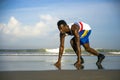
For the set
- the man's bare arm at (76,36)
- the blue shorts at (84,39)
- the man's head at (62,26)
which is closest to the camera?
the man's bare arm at (76,36)

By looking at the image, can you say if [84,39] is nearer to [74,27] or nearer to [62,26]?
[74,27]

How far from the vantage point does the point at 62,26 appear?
5594 mm

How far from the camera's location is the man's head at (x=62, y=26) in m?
5.55

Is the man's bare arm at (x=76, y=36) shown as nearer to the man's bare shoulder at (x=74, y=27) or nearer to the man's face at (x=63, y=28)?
the man's bare shoulder at (x=74, y=27)

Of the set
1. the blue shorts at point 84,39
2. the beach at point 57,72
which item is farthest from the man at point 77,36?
the beach at point 57,72

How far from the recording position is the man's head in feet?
18.2

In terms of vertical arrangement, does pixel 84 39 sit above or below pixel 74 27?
below

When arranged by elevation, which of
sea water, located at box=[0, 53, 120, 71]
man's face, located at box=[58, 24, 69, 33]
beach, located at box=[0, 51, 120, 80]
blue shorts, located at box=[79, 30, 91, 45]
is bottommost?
sea water, located at box=[0, 53, 120, 71]

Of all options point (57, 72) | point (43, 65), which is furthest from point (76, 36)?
point (57, 72)

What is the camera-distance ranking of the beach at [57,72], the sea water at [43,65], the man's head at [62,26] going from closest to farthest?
the beach at [57,72] < the sea water at [43,65] < the man's head at [62,26]

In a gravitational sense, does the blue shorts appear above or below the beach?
above

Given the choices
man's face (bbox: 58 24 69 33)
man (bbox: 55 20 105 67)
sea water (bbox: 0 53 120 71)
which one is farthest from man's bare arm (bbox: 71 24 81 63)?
sea water (bbox: 0 53 120 71)

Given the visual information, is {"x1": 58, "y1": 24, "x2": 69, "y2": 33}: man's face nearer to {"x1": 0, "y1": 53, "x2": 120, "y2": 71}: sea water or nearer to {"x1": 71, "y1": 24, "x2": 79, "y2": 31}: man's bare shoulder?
{"x1": 71, "y1": 24, "x2": 79, "y2": 31}: man's bare shoulder

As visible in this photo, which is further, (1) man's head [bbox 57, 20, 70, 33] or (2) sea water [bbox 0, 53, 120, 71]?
(1) man's head [bbox 57, 20, 70, 33]
